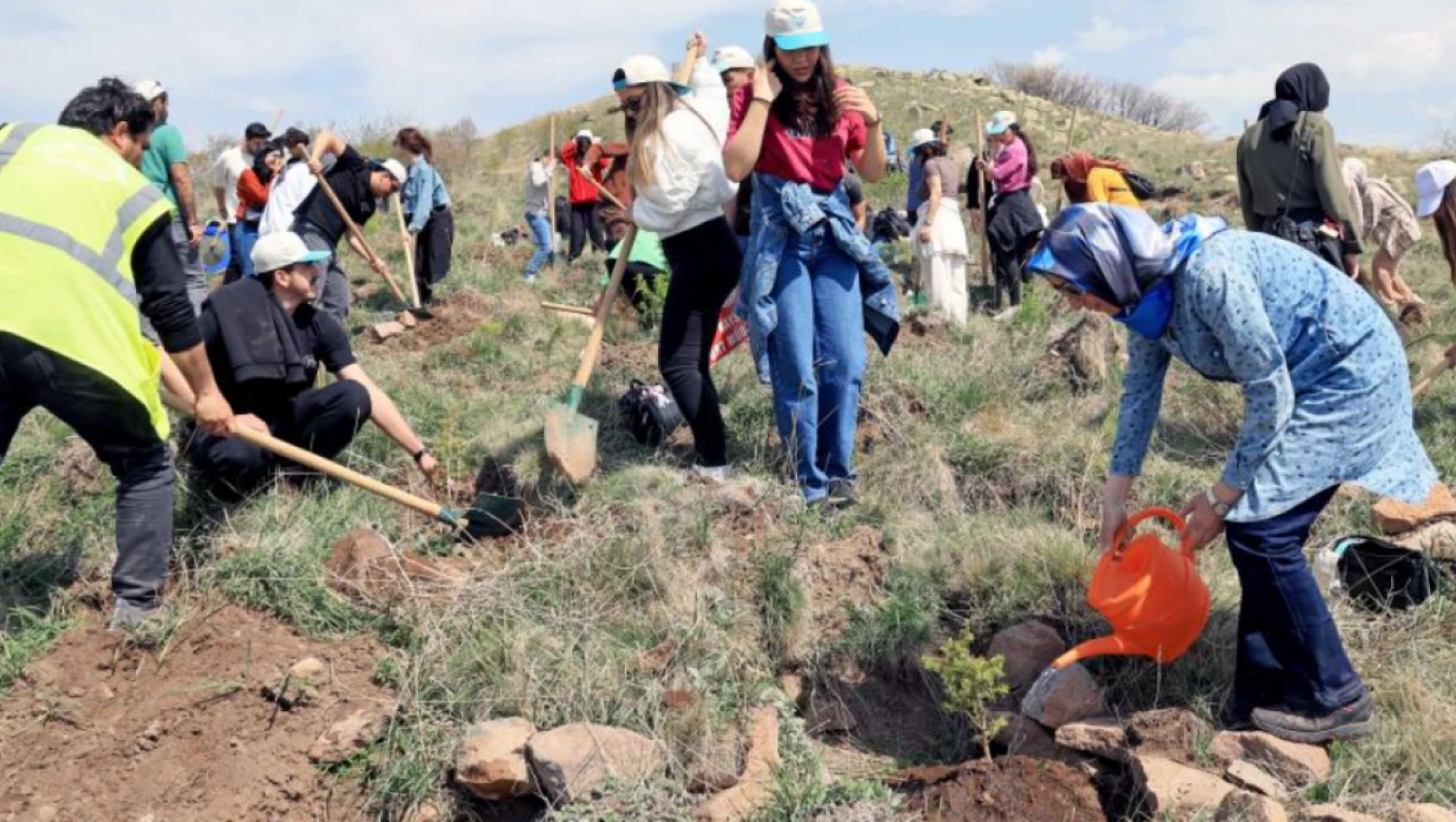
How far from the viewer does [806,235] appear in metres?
4.31

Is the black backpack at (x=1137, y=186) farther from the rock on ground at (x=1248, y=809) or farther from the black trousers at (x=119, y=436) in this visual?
the black trousers at (x=119, y=436)

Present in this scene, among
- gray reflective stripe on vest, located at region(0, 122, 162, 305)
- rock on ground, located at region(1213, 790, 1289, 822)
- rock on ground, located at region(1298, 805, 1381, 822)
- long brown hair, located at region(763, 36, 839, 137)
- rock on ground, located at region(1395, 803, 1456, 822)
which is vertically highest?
long brown hair, located at region(763, 36, 839, 137)

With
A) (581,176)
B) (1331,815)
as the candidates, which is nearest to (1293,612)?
(1331,815)

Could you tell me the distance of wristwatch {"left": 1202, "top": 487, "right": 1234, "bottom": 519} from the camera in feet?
9.86

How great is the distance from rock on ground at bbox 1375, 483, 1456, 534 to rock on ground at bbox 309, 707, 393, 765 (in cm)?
334

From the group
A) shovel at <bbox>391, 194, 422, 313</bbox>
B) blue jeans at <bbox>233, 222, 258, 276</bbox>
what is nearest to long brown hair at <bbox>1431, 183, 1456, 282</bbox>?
shovel at <bbox>391, 194, 422, 313</bbox>

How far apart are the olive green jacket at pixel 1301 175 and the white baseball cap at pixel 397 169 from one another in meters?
5.30

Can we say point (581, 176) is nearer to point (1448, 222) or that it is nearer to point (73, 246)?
point (1448, 222)

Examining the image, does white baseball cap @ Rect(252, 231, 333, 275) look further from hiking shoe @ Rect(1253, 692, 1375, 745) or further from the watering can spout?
Result: hiking shoe @ Rect(1253, 692, 1375, 745)

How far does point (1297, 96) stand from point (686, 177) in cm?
289

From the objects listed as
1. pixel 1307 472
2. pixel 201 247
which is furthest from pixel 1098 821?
pixel 201 247

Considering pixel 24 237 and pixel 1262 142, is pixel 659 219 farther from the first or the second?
pixel 1262 142

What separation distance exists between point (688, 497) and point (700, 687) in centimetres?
117

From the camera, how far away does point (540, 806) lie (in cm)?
318
